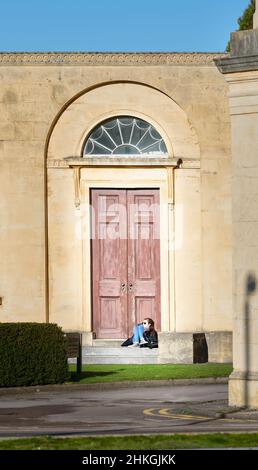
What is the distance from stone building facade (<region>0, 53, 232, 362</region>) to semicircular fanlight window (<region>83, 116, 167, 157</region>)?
0.22 ft

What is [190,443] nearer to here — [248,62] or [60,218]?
[248,62]

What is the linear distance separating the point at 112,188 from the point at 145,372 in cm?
536

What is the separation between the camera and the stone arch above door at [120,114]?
31.4m

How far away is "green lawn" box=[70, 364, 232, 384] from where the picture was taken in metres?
26.1

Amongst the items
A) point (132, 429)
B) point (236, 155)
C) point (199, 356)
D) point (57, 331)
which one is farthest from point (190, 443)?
point (199, 356)

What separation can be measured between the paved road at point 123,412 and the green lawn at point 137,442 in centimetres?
142

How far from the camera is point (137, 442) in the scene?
14406 mm

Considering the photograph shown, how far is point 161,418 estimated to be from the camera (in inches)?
733

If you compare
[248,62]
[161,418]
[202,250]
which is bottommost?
[161,418]

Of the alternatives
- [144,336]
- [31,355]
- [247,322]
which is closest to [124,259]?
[144,336]

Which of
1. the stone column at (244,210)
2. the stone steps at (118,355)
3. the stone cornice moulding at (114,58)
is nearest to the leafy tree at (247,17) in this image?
the stone cornice moulding at (114,58)

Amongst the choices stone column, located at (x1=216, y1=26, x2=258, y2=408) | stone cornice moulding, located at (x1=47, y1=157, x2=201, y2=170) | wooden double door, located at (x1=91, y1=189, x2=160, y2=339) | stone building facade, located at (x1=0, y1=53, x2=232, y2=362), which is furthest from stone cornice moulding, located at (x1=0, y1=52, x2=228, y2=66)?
stone column, located at (x1=216, y1=26, x2=258, y2=408)

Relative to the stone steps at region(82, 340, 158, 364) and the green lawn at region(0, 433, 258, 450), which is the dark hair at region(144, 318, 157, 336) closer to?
the stone steps at region(82, 340, 158, 364)

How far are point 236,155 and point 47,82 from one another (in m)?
12.3
